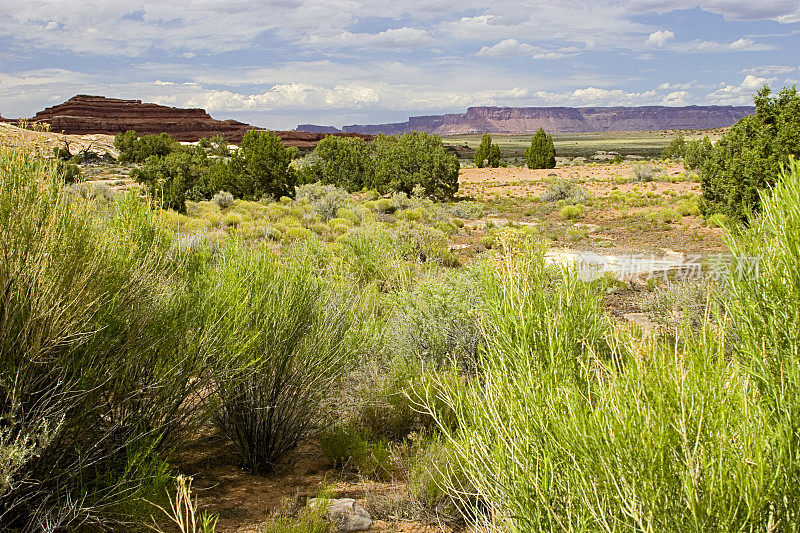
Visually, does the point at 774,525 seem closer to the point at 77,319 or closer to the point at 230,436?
the point at 77,319

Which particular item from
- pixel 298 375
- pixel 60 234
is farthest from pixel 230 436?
pixel 60 234

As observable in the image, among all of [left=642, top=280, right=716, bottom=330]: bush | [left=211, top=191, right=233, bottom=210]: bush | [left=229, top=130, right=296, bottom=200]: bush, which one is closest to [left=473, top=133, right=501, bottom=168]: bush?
[left=229, top=130, right=296, bottom=200]: bush

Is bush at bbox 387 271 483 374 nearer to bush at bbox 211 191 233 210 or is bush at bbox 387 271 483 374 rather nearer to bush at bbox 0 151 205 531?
bush at bbox 0 151 205 531

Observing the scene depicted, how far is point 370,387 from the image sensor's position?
6.25 m

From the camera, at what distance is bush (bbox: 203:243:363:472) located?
5082 millimetres

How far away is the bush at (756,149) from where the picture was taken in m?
15.2

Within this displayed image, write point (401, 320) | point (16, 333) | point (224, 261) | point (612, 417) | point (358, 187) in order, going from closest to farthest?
point (612, 417) → point (16, 333) → point (224, 261) → point (401, 320) → point (358, 187)

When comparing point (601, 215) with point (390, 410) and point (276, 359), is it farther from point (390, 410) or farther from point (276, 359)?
point (276, 359)

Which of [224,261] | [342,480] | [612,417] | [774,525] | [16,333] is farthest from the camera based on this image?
[224,261]

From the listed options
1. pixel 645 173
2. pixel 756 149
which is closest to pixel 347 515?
pixel 756 149

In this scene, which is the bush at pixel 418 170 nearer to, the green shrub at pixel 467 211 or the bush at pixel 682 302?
the green shrub at pixel 467 211

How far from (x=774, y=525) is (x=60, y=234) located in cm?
352

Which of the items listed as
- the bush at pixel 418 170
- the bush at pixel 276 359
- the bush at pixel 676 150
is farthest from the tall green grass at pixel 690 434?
the bush at pixel 676 150

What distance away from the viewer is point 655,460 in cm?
200
